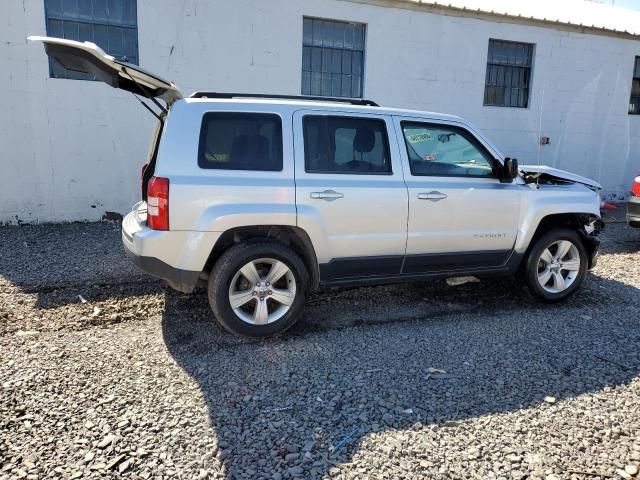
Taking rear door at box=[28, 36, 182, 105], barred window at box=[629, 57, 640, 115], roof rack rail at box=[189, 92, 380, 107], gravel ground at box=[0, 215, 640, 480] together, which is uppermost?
barred window at box=[629, 57, 640, 115]

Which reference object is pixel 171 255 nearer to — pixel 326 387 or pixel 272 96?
pixel 326 387

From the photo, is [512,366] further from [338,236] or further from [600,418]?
[338,236]

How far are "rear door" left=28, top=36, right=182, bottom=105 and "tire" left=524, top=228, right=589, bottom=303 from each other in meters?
3.77

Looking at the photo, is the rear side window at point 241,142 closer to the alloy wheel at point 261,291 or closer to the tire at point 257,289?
the tire at point 257,289

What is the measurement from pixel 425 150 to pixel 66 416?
3496 millimetres

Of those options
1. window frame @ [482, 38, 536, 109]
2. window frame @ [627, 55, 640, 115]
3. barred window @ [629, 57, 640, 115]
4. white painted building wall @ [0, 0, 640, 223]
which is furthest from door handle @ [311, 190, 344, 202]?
barred window @ [629, 57, 640, 115]

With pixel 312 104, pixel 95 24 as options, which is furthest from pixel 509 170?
pixel 95 24

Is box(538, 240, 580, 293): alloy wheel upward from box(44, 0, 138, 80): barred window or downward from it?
downward

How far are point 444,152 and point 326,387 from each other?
97.6 inches

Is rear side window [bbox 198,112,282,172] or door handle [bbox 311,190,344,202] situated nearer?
Answer: rear side window [bbox 198,112,282,172]

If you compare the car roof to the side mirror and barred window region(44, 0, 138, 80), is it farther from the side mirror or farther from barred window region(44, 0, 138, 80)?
barred window region(44, 0, 138, 80)

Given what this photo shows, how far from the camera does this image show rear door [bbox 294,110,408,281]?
13.5 feet

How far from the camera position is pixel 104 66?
4094 millimetres

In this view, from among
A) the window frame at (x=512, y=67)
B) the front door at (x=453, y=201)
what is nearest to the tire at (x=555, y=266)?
the front door at (x=453, y=201)
